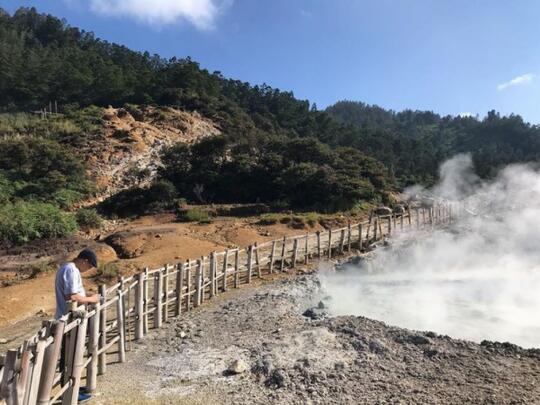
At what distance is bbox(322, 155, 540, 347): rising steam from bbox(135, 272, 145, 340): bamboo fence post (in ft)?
16.1

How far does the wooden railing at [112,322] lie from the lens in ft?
15.1

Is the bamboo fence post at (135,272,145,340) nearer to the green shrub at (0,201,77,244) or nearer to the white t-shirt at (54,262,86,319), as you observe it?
the white t-shirt at (54,262,86,319)

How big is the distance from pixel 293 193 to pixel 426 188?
19.8 metres

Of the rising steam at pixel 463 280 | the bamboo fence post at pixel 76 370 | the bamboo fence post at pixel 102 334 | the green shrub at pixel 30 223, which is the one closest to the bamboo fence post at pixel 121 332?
the bamboo fence post at pixel 102 334

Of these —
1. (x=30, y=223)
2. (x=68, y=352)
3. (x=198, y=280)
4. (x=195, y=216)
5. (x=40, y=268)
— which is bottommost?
(x=40, y=268)

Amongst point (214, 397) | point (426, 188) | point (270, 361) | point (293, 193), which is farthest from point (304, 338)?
point (426, 188)

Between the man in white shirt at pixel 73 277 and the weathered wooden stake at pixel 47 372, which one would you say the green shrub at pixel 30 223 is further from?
the weathered wooden stake at pixel 47 372

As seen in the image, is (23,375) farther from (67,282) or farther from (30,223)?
(30,223)

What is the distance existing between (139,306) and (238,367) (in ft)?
8.22

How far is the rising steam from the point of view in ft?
36.4

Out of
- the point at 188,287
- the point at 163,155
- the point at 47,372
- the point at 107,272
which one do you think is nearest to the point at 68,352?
the point at 47,372

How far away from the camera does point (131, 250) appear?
710 inches

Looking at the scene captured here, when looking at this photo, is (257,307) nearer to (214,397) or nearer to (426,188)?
(214,397)

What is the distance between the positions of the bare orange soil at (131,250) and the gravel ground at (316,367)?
3596 millimetres
